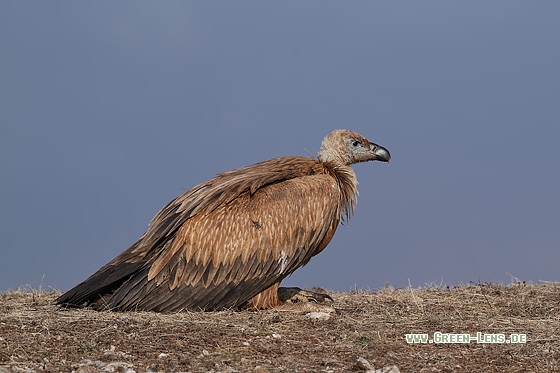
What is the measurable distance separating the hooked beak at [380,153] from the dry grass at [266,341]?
2473 millimetres

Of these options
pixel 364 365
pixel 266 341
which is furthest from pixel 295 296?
pixel 364 365

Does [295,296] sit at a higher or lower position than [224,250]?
lower


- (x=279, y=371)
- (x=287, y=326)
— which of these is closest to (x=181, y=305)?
(x=287, y=326)

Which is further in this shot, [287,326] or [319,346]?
[287,326]

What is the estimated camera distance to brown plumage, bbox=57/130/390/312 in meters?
10.1

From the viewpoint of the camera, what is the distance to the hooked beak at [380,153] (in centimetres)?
1188

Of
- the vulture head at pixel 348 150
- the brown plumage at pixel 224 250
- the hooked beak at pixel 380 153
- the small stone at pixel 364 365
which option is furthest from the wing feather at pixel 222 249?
the small stone at pixel 364 365

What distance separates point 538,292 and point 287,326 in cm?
561

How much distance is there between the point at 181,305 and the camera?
10062 mm

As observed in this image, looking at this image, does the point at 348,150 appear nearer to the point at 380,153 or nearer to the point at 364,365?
the point at 380,153

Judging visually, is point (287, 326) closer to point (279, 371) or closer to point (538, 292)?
point (279, 371)

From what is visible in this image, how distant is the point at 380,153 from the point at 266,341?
4.64 m

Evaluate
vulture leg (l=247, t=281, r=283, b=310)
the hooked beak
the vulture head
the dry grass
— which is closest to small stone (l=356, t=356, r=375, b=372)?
the dry grass

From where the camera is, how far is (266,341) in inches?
324
